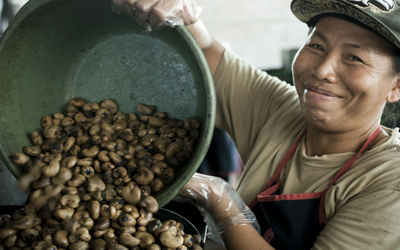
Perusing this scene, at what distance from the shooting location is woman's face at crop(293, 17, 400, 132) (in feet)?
2.92

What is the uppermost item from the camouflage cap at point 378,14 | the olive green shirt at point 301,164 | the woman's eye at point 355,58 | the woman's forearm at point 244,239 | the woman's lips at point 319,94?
the camouflage cap at point 378,14

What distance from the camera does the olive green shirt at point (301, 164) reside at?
0.83 metres

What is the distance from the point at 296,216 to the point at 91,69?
75 centimetres

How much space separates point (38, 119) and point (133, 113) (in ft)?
0.89

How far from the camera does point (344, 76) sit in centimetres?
91

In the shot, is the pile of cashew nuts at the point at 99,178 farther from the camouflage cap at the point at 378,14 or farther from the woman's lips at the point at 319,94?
the camouflage cap at the point at 378,14

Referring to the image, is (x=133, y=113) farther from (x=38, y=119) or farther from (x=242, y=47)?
(x=242, y=47)

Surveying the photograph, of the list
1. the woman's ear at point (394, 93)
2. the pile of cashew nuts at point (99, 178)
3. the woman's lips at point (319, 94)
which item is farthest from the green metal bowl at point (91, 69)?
the woman's ear at point (394, 93)

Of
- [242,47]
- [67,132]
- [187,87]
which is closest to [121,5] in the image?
[187,87]

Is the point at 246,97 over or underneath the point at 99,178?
over

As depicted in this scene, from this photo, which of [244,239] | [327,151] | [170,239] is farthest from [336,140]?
[170,239]

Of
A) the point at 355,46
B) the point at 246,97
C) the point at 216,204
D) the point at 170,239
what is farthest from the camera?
the point at 246,97

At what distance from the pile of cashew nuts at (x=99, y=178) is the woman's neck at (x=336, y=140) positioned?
0.40 metres

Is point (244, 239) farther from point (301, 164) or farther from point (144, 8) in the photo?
point (144, 8)
